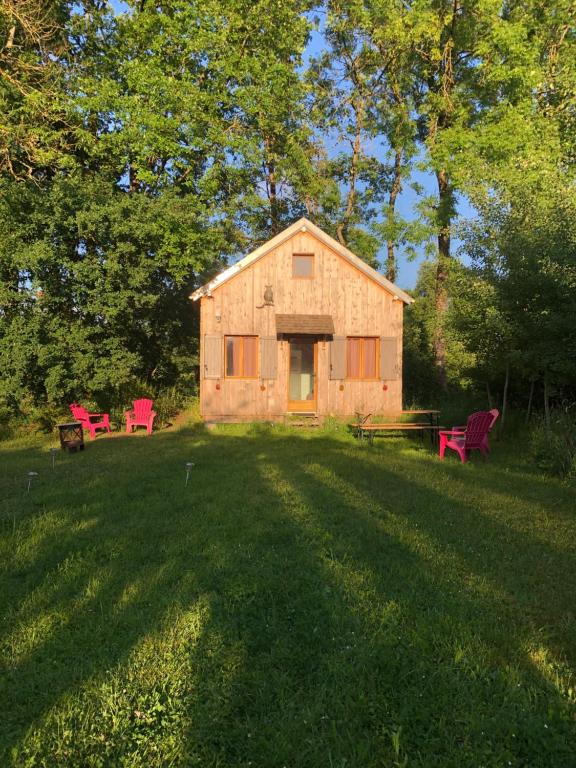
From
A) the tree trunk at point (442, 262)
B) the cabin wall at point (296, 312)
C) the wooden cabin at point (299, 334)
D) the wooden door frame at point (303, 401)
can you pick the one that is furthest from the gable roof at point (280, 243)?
the tree trunk at point (442, 262)

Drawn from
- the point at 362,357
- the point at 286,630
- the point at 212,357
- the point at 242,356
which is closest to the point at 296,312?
the point at 242,356

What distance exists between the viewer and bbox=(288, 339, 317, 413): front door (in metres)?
14.8

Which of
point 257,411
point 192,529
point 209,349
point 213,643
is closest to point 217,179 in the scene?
point 209,349

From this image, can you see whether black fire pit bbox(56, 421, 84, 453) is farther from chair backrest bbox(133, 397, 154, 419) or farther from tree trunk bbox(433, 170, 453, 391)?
tree trunk bbox(433, 170, 453, 391)

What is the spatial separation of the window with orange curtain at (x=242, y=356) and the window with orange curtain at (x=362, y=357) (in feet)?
9.71

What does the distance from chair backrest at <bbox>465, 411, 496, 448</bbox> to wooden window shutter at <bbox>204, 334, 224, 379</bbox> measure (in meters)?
7.44

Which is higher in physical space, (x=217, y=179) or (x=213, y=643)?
(x=217, y=179)

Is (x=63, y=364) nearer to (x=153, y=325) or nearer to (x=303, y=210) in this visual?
(x=153, y=325)

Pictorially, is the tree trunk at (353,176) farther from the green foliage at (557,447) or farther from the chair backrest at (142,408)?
the green foliage at (557,447)

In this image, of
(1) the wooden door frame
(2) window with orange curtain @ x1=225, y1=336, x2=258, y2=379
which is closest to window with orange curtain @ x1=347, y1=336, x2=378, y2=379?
(1) the wooden door frame

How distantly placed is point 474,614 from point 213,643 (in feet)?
6.13

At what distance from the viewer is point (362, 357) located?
1478 centimetres

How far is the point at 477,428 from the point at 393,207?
1580 centimetres

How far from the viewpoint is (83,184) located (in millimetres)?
14859
